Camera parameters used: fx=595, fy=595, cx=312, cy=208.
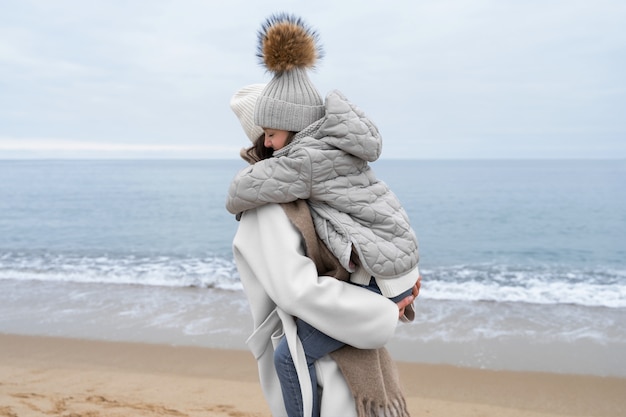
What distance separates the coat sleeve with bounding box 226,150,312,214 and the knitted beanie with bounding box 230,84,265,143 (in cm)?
24

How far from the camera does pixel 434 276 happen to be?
390 inches

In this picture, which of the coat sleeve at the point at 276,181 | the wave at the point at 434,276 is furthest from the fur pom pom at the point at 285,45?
the wave at the point at 434,276

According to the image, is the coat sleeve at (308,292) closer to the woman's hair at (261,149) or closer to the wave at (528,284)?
the woman's hair at (261,149)

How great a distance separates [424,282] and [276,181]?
786cm

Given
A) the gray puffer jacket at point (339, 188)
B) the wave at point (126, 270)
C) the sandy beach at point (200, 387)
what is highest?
the gray puffer jacket at point (339, 188)

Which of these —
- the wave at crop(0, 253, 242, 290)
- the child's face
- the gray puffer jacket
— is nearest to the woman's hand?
the gray puffer jacket

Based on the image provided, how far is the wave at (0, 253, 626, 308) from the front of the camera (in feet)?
26.9

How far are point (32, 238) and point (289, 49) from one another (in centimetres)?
1524

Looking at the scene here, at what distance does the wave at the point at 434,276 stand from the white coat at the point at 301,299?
6.31 metres

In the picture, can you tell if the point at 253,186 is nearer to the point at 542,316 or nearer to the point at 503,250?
the point at 542,316

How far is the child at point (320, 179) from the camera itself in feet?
5.45

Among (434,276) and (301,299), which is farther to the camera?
(434,276)

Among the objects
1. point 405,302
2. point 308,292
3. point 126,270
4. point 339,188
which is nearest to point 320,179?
point 339,188

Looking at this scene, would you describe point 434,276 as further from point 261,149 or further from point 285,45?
point 285,45
